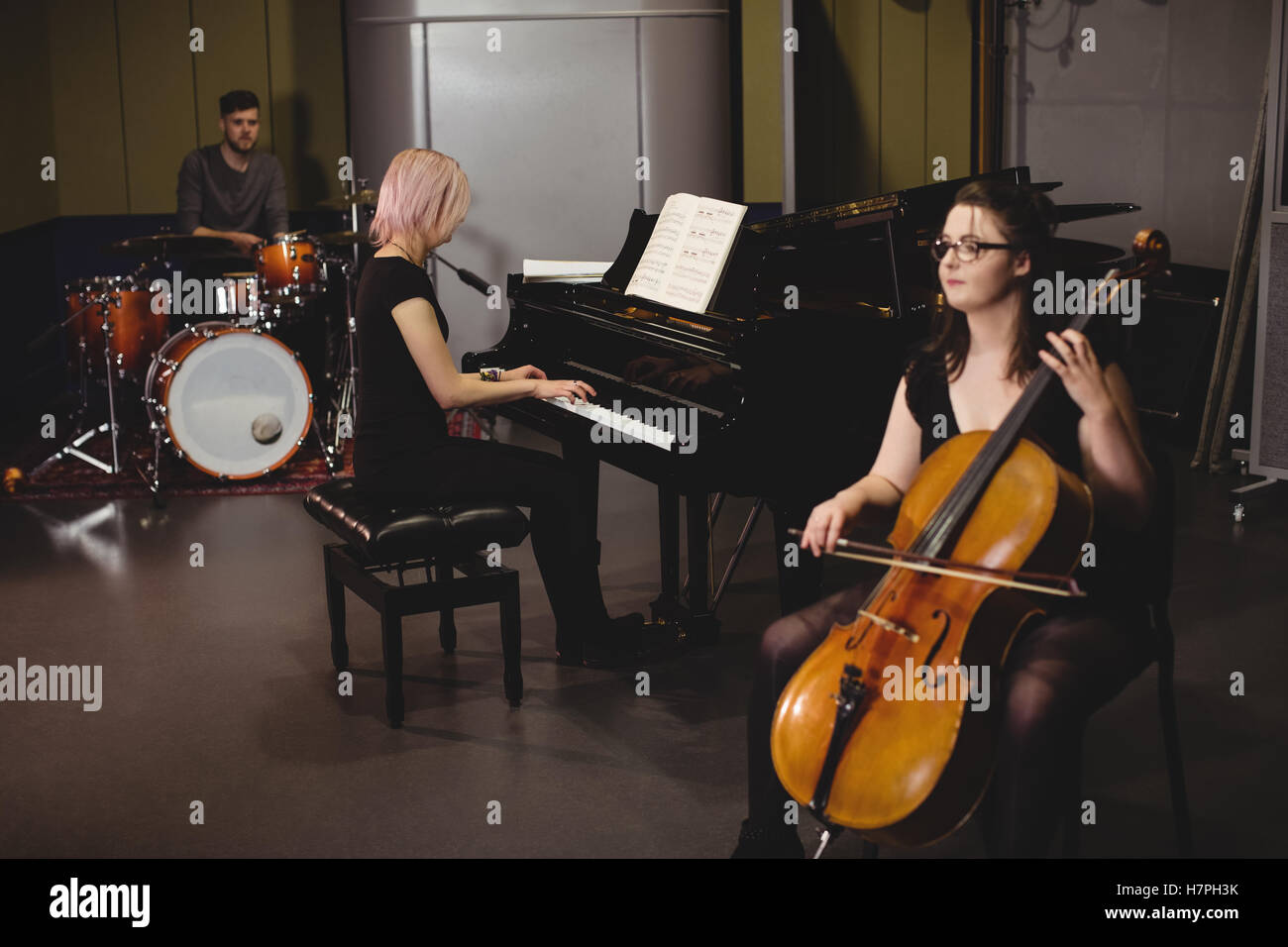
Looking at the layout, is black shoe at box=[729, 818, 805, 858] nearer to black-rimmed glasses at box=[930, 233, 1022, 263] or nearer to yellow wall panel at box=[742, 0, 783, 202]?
black-rimmed glasses at box=[930, 233, 1022, 263]

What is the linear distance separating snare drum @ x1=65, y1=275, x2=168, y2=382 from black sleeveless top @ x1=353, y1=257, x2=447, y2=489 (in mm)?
2696

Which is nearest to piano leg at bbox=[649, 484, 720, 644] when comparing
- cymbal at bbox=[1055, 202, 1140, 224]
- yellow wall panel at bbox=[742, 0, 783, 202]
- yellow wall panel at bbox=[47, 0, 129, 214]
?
cymbal at bbox=[1055, 202, 1140, 224]

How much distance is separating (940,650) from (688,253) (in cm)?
171

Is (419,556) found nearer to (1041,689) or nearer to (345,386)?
(1041,689)

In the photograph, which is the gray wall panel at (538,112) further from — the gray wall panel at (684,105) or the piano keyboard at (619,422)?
the piano keyboard at (619,422)

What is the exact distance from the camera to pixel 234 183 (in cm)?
683

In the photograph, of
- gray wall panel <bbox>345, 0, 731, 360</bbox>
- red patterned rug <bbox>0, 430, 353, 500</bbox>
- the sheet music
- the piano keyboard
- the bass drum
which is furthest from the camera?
gray wall panel <bbox>345, 0, 731, 360</bbox>

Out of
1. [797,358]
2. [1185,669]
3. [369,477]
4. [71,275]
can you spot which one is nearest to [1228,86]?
[1185,669]

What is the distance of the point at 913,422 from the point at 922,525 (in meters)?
0.32

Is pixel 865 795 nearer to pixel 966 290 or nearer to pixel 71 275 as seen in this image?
pixel 966 290

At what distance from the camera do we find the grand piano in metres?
3.11

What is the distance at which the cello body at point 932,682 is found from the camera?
1964 mm

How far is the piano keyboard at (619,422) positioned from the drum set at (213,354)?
2290 mm

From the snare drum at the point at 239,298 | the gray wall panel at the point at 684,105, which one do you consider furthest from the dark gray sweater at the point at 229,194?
the gray wall panel at the point at 684,105
